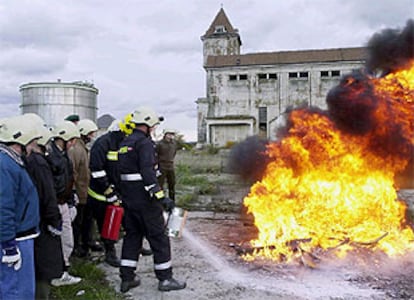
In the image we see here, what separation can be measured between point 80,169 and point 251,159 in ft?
10.7

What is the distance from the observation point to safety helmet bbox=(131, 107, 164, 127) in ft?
16.2

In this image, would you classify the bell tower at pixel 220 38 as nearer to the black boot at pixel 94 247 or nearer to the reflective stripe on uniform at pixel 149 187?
the black boot at pixel 94 247

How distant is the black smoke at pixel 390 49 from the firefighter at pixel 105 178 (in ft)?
15.3

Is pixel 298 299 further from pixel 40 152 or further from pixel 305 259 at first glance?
pixel 40 152

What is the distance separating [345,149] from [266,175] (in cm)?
141

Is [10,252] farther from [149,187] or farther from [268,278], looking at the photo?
[268,278]

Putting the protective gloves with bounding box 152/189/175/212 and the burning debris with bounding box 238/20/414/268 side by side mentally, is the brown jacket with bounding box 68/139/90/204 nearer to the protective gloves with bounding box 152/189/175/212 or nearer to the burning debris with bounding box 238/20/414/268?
the protective gloves with bounding box 152/189/175/212

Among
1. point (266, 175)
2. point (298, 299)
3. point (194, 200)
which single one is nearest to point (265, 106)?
point (194, 200)

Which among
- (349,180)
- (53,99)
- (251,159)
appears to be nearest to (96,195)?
(251,159)

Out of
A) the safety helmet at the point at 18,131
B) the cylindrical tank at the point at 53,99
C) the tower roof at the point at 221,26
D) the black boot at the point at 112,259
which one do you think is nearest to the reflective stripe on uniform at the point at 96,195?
the black boot at the point at 112,259

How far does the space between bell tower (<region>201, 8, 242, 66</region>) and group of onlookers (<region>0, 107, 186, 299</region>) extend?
41270 millimetres

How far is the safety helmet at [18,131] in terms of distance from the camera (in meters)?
3.33

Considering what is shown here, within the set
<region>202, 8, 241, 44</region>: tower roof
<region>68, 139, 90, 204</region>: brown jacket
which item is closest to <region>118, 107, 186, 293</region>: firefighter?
<region>68, 139, 90, 204</region>: brown jacket

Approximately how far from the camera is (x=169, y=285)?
479cm
